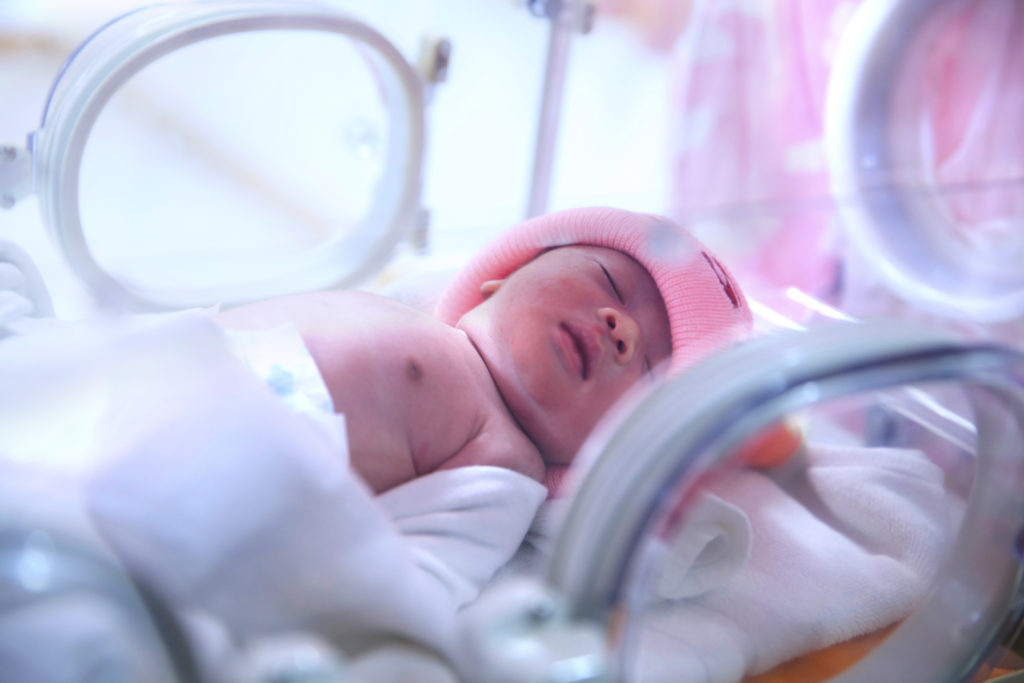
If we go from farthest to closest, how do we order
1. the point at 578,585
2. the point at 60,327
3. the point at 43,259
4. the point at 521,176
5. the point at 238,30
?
the point at 521,176, the point at 238,30, the point at 43,259, the point at 60,327, the point at 578,585

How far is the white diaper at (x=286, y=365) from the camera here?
695 mm

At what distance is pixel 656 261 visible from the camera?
917mm

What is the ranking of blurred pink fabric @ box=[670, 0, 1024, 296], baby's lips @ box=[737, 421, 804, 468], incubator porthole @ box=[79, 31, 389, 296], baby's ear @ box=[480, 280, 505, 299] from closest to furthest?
baby's lips @ box=[737, 421, 804, 468] → baby's ear @ box=[480, 280, 505, 299] → incubator porthole @ box=[79, 31, 389, 296] → blurred pink fabric @ box=[670, 0, 1024, 296]

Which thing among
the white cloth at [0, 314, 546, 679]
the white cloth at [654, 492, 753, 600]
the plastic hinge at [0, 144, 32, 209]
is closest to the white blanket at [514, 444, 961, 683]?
the white cloth at [654, 492, 753, 600]

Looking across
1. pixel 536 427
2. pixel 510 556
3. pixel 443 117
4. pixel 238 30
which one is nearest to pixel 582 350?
pixel 536 427

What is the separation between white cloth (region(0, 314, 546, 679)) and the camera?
1.72 ft

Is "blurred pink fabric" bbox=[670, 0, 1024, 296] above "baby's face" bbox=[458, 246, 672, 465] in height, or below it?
above

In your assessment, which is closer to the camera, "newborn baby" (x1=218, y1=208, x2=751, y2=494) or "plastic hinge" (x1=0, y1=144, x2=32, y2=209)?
"newborn baby" (x1=218, y1=208, x2=751, y2=494)

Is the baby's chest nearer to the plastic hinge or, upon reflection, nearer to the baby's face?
the baby's face

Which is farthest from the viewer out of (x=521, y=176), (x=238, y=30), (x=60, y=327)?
(x=521, y=176)

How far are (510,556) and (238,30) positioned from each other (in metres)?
0.62

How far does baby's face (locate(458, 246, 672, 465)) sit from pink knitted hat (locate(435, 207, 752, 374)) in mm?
17

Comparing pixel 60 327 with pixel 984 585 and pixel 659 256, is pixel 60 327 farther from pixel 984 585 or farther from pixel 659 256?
pixel 984 585

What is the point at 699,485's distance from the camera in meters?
0.48
